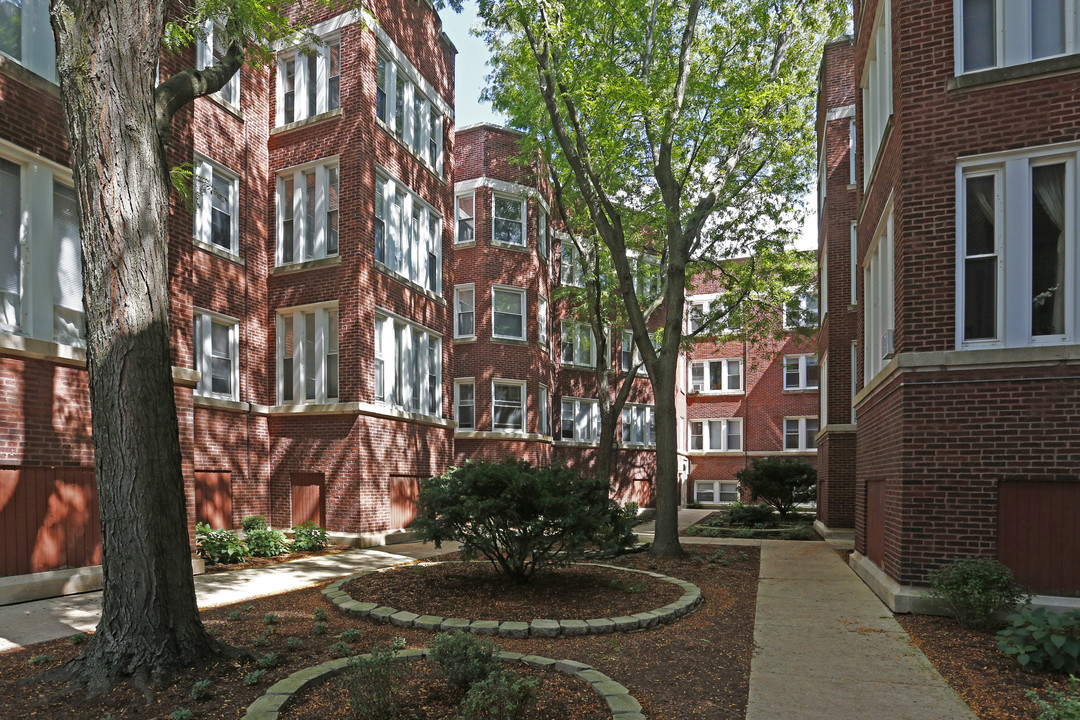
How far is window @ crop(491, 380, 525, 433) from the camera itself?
922 inches

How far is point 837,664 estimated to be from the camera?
231 inches

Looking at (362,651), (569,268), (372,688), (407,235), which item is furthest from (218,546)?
(569,268)

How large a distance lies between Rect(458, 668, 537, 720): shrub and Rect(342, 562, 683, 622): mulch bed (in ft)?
9.16

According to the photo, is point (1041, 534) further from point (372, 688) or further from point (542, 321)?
point (542, 321)

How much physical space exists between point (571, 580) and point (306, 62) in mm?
14059

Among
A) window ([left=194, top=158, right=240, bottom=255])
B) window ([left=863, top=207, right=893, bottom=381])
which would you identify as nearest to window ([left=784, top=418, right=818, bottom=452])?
window ([left=863, top=207, right=893, bottom=381])

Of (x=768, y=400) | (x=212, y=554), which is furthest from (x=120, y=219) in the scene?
(x=768, y=400)

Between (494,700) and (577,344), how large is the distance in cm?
2447

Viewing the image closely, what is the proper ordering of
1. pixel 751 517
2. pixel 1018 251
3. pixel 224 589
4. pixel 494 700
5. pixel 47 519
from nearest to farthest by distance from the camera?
pixel 494 700
pixel 1018 251
pixel 47 519
pixel 224 589
pixel 751 517

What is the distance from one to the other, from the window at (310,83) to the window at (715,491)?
2785 centimetres

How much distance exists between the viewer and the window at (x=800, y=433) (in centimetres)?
3400

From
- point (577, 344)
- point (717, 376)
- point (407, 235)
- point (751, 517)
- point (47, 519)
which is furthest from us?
point (717, 376)

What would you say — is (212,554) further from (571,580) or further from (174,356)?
(571,580)

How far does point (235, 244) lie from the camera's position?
15172mm
